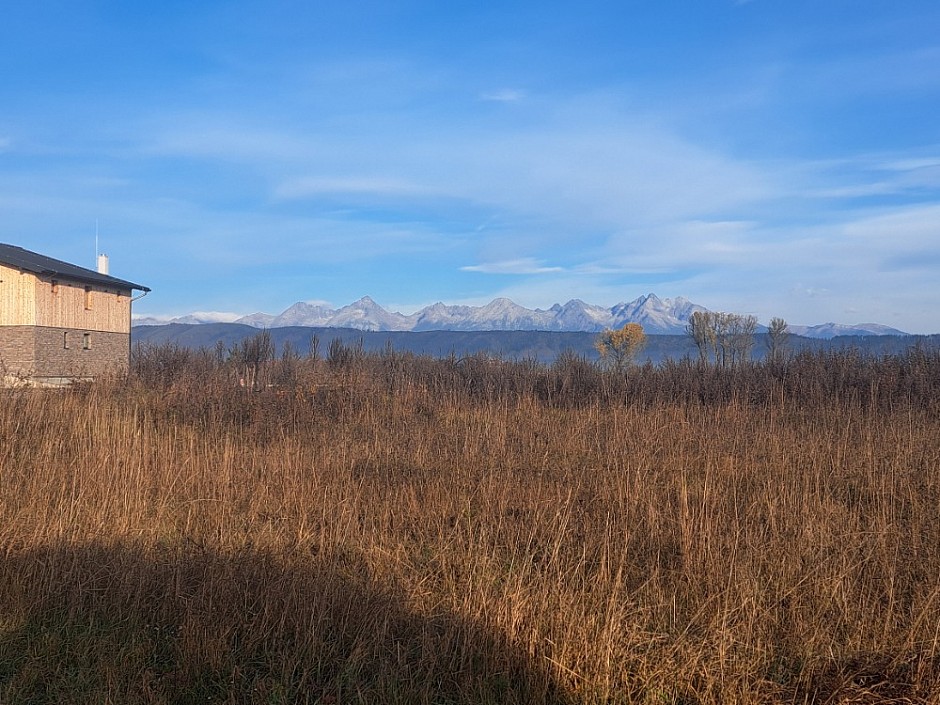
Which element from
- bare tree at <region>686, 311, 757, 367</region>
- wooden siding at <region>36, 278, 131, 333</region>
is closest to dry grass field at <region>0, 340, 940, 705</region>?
wooden siding at <region>36, 278, 131, 333</region>

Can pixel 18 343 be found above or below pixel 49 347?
above

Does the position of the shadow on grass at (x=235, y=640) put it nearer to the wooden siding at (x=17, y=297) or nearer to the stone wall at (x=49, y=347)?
the stone wall at (x=49, y=347)

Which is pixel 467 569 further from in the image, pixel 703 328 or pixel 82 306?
pixel 703 328

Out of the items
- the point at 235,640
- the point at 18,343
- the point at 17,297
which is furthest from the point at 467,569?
the point at 17,297

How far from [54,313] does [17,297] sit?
6.17ft

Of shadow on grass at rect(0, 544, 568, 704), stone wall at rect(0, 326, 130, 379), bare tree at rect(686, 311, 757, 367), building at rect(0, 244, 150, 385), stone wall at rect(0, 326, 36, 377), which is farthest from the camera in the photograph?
bare tree at rect(686, 311, 757, 367)

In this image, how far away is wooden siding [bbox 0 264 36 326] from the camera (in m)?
36.2

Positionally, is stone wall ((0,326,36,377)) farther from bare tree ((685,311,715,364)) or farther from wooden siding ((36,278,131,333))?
bare tree ((685,311,715,364))

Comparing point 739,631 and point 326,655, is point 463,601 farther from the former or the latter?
point 739,631

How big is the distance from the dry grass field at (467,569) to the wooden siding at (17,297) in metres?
32.0

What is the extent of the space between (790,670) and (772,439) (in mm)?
5371

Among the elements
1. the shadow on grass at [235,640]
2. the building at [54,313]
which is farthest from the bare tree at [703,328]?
the shadow on grass at [235,640]

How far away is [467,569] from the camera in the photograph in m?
4.72

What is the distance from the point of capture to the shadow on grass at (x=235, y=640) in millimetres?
3391
